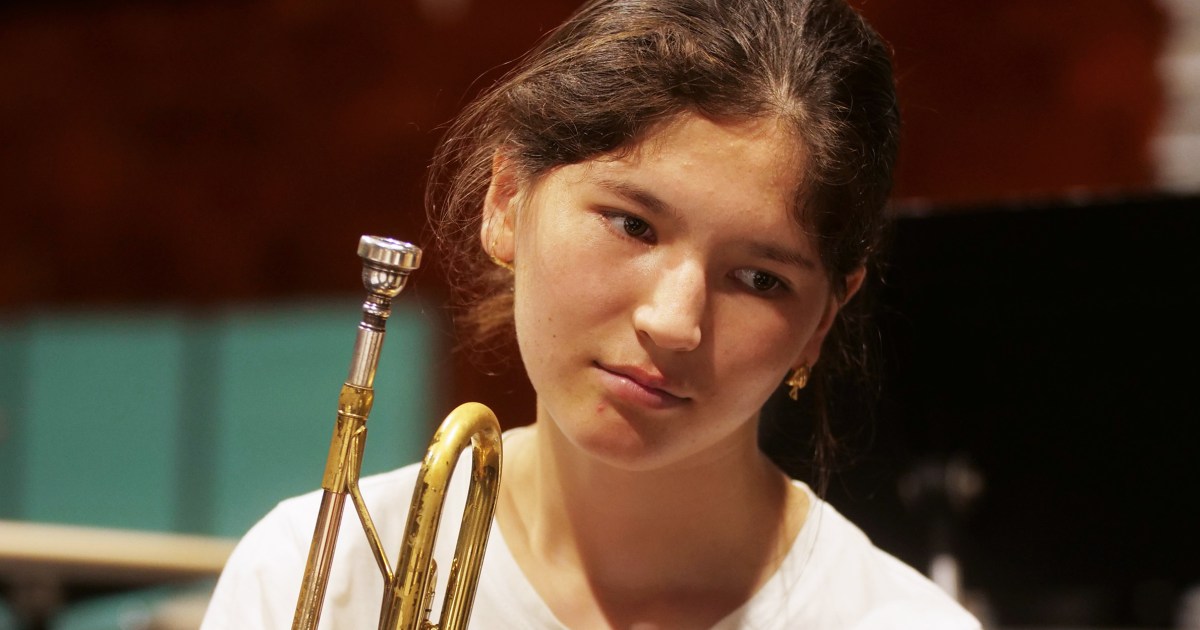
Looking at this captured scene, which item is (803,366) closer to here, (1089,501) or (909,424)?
(909,424)

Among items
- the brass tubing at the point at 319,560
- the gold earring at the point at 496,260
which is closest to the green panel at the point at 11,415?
the gold earring at the point at 496,260

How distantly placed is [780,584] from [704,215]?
0.31 m

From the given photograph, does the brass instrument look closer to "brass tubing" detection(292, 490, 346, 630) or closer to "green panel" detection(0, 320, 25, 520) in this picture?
"brass tubing" detection(292, 490, 346, 630)

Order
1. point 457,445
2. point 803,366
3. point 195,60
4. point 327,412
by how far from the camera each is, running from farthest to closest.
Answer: point 195,60 < point 327,412 < point 803,366 < point 457,445

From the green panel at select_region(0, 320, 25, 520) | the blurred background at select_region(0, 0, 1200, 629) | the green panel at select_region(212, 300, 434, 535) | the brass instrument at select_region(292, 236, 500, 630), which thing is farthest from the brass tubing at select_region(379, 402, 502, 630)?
the green panel at select_region(0, 320, 25, 520)

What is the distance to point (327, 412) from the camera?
90.8 inches

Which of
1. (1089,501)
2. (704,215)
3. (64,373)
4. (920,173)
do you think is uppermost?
(920,173)

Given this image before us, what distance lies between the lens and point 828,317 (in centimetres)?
86

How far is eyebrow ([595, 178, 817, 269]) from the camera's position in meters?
0.76

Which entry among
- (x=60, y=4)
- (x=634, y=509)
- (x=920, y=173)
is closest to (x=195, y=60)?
(x=60, y=4)

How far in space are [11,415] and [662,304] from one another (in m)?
2.52

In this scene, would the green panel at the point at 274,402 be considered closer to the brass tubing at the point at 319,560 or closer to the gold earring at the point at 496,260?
the gold earring at the point at 496,260

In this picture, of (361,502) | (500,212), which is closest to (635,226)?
(500,212)

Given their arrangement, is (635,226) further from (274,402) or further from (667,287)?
(274,402)
